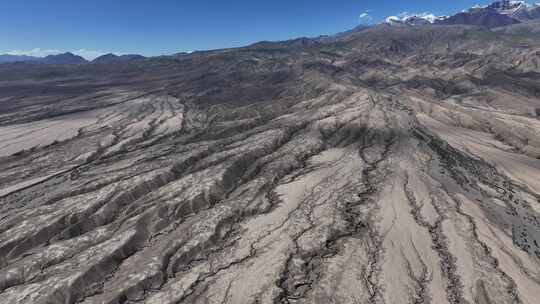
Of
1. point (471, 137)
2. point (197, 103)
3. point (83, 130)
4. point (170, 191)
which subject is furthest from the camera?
point (197, 103)

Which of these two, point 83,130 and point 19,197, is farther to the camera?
point 83,130

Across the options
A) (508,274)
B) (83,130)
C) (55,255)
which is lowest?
(508,274)

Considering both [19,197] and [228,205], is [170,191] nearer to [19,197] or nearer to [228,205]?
[228,205]

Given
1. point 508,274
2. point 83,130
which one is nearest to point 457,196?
point 508,274

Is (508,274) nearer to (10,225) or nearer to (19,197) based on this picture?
(10,225)

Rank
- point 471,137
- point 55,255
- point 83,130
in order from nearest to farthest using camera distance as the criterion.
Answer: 1. point 55,255
2. point 471,137
3. point 83,130

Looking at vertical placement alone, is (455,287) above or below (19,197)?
below
